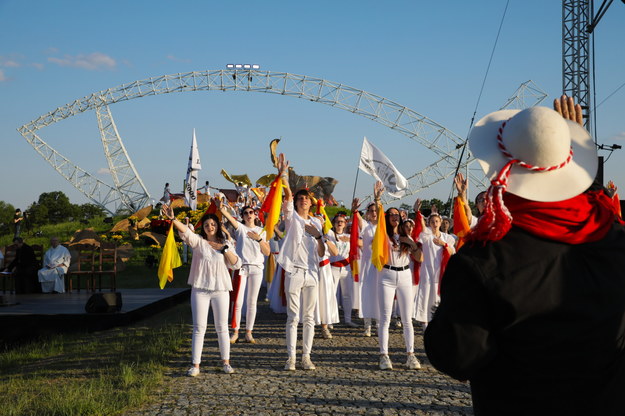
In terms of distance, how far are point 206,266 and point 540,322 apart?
240 inches

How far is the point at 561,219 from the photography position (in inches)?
79.5

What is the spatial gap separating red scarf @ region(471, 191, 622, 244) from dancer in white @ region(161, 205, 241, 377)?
5775mm

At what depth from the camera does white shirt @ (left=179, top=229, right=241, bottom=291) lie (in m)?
7.58

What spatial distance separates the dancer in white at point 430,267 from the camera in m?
10.4

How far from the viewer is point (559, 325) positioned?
194 centimetres

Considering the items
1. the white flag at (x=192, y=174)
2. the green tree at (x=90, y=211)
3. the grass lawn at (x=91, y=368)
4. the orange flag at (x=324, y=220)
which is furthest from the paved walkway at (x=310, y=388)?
the green tree at (x=90, y=211)

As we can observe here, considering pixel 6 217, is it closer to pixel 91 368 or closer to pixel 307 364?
pixel 91 368

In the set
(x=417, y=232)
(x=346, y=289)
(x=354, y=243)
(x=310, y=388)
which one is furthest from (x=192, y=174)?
(x=310, y=388)

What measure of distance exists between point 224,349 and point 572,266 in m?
6.31

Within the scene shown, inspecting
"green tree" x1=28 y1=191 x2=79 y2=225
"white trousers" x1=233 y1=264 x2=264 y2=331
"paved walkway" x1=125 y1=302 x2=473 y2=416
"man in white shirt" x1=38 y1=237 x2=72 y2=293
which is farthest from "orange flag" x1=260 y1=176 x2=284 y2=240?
"green tree" x1=28 y1=191 x2=79 y2=225

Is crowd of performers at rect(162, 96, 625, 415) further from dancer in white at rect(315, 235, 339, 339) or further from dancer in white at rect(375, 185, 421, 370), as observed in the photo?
dancer in white at rect(315, 235, 339, 339)

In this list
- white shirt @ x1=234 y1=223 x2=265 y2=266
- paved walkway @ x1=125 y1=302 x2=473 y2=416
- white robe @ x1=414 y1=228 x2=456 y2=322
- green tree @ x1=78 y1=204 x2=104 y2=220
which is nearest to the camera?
paved walkway @ x1=125 y1=302 x2=473 y2=416

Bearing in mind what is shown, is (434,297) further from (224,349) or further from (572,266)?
(572,266)

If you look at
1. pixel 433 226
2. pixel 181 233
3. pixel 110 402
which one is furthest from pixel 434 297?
pixel 110 402
